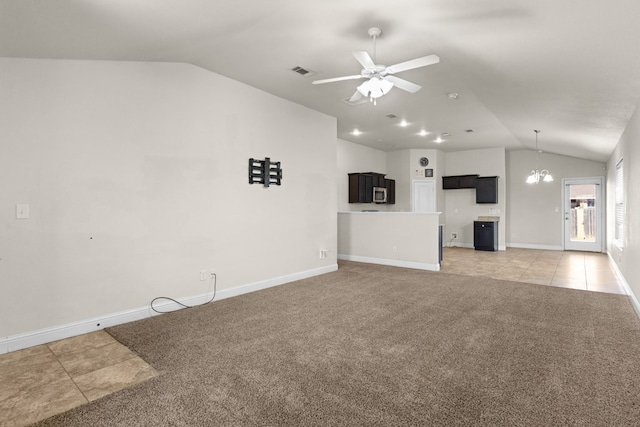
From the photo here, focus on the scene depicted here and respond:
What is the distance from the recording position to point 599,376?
7.71 feet

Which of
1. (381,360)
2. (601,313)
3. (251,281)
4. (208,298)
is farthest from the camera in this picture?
(251,281)

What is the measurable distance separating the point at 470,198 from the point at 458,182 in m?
0.63

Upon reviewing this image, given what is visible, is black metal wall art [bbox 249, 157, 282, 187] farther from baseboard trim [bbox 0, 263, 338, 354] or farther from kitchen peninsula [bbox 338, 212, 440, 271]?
kitchen peninsula [bbox 338, 212, 440, 271]

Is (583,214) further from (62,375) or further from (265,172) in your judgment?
(62,375)

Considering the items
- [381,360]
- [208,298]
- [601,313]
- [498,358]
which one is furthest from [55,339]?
[601,313]

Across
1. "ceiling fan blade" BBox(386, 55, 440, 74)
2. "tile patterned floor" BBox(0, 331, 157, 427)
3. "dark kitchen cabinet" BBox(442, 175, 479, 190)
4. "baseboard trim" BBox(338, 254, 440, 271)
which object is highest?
"ceiling fan blade" BBox(386, 55, 440, 74)

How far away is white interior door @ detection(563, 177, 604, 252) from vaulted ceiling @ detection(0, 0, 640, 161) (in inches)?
181

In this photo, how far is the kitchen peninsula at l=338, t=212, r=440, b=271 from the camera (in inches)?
252

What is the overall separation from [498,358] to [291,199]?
3.64m

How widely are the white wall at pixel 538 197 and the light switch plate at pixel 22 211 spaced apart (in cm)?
1088

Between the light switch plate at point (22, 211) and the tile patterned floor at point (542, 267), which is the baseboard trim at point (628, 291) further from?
the light switch plate at point (22, 211)

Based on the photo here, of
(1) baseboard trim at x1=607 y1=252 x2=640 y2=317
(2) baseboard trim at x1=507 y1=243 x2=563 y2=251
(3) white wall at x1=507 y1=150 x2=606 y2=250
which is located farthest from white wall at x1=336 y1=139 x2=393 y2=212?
(1) baseboard trim at x1=607 y1=252 x2=640 y2=317

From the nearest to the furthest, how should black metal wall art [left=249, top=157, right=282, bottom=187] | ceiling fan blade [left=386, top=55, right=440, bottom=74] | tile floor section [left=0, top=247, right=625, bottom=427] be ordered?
1. tile floor section [left=0, top=247, right=625, bottom=427]
2. ceiling fan blade [left=386, top=55, right=440, bottom=74]
3. black metal wall art [left=249, top=157, right=282, bottom=187]

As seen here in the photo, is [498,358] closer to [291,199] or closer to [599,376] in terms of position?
[599,376]
